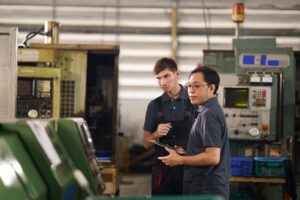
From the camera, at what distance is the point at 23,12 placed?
6.07 metres

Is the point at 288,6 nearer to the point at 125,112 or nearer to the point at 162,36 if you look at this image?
the point at 162,36

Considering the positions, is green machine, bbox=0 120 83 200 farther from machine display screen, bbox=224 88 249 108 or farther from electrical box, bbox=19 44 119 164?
machine display screen, bbox=224 88 249 108

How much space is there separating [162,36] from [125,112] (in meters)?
1.36

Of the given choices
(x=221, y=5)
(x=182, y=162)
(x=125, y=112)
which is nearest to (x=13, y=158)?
(x=182, y=162)

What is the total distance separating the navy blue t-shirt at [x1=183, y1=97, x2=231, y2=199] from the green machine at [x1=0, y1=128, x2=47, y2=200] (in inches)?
39.8

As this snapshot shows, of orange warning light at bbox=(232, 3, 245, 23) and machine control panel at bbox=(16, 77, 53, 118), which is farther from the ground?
orange warning light at bbox=(232, 3, 245, 23)

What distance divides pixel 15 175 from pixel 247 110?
2953 millimetres

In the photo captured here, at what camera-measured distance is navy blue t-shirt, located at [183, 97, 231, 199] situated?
2086 millimetres

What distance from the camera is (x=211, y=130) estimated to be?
2082 mm

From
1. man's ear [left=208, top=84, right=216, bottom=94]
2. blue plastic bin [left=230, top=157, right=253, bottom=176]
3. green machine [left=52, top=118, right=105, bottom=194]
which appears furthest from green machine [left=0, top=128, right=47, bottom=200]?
blue plastic bin [left=230, top=157, right=253, bottom=176]

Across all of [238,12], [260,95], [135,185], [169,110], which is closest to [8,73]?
[169,110]

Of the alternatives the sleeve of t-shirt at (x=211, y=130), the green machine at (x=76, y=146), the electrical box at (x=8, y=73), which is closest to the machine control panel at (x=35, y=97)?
the electrical box at (x=8, y=73)

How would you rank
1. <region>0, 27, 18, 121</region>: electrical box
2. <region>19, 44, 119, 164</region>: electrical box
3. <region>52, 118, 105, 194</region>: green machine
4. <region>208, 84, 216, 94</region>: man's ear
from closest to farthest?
<region>52, 118, 105, 194</region>: green machine, <region>208, 84, 216, 94</region>: man's ear, <region>0, 27, 18, 121</region>: electrical box, <region>19, 44, 119, 164</region>: electrical box

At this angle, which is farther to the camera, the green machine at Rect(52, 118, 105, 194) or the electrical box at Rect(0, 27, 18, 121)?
the electrical box at Rect(0, 27, 18, 121)
